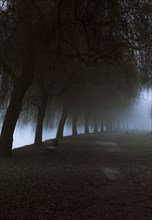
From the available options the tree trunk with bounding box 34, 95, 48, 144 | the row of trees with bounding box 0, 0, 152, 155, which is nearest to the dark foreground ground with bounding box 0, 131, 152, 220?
the row of trees with bounding box 0, 0, 152, 155

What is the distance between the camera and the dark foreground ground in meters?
7.45

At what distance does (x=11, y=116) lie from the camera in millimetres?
16906

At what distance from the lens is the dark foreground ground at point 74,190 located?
7.45 meters

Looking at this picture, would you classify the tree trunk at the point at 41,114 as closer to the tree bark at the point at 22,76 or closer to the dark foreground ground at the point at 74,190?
the tree bark at the point at 22,76

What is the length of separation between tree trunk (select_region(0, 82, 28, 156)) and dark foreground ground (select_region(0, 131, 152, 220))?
1.31 metres

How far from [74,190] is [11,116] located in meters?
7.67

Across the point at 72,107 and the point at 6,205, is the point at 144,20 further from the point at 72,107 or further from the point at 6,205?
the point at 72,107

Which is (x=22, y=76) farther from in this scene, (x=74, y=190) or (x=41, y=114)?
(x=41, y=114)

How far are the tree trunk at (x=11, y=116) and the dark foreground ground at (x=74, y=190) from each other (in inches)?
51.7

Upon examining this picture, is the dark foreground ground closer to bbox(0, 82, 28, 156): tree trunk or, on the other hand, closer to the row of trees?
bbox(0, 82, 28, 156): tree trunk

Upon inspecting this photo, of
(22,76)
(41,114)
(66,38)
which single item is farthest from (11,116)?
(41,114)

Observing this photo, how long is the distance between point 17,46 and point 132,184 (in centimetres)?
754

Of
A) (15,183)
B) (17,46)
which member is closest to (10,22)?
(17,46)

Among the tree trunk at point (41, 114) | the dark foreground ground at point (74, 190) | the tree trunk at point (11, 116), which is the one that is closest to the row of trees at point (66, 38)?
the tree trunk at point (11, 116)
